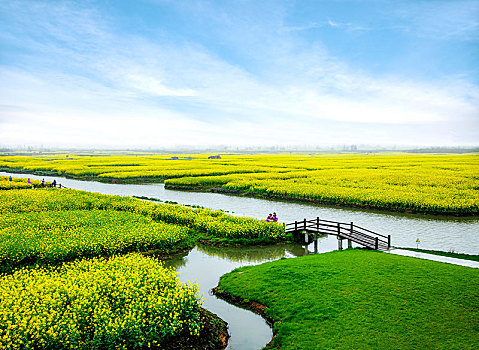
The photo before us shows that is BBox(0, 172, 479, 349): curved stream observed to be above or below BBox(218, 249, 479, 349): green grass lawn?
below

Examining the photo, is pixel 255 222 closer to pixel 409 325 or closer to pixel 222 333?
pixel 222 333

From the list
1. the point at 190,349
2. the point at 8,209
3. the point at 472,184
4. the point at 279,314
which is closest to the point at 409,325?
the point at 279,314

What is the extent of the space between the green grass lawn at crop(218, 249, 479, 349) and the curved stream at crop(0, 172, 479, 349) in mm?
1033

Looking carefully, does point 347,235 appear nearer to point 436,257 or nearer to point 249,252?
point 436,257

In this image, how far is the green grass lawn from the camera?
11.2 metres

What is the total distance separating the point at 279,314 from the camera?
1370 centimetres

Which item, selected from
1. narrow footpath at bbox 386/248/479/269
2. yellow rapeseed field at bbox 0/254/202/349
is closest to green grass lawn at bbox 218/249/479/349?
narrow footpath at bbox 386/248/479/269

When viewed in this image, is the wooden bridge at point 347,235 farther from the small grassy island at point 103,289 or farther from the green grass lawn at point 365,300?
the green grass lawn at point 365,300

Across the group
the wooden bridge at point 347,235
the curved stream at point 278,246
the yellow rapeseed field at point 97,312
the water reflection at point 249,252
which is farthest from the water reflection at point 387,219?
the yellow rapeseed field at point 97,312

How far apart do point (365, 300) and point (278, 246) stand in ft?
38.6

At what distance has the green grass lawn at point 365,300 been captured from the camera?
11.2 m

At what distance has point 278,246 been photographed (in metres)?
25.1

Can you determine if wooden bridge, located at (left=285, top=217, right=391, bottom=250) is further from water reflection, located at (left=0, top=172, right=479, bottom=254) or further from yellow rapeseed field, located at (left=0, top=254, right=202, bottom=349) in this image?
yellow rapeseed field, located at (left=0, top=254, right=202, bottom=349)

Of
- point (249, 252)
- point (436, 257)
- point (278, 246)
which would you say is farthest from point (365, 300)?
A: point (278, 246)
